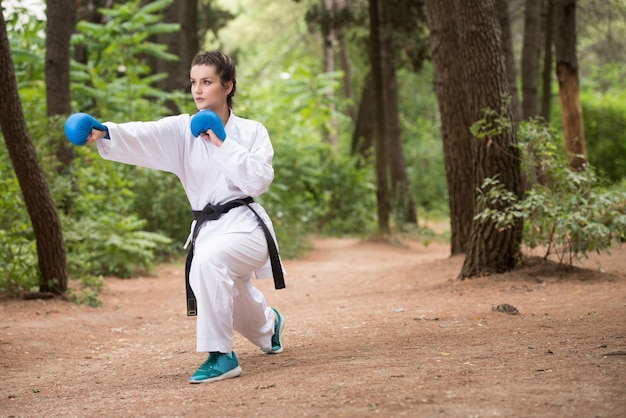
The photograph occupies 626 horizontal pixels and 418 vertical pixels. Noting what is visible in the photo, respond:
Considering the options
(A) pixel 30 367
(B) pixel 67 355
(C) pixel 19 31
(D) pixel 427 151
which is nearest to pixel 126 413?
(A) pixel 30 367

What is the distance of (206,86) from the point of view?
533 centimetres

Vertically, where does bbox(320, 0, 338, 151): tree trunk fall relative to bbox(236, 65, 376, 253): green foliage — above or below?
above

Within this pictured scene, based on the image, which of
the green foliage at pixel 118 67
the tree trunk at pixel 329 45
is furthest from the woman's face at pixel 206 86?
the tree trunk at pixel 329 45

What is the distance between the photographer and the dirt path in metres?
4.08

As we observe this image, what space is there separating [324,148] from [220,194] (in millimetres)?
18173

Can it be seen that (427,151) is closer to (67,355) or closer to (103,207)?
(103,207)

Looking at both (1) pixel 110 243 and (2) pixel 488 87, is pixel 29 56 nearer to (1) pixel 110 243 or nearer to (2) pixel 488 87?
(1) pixel 110 243

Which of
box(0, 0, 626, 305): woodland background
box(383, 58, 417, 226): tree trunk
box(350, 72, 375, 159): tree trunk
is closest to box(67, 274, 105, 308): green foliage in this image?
box(0, 0, 626, 305): woodland background

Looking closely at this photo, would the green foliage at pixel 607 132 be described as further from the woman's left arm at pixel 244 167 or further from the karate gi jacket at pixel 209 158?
the woman's left arm at pixel 244 167

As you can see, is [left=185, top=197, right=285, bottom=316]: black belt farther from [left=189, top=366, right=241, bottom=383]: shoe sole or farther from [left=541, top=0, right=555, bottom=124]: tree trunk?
[left=541, top=0, right=555, bottom=124]: tree trunk

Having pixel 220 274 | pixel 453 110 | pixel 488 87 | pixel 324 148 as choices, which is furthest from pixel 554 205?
pixel 324 148

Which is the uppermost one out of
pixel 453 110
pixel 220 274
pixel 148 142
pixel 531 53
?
pixel 531 53

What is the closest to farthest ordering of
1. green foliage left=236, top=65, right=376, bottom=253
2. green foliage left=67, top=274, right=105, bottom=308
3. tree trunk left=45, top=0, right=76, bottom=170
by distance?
1. green foliage left=67, top=274, right=105, bottom=308
2. tree trunk left=45, top=0, right=76, bottom=170
3. green foliage left=236, top=65, right=376, bottom=253

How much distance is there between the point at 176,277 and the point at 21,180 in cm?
483
